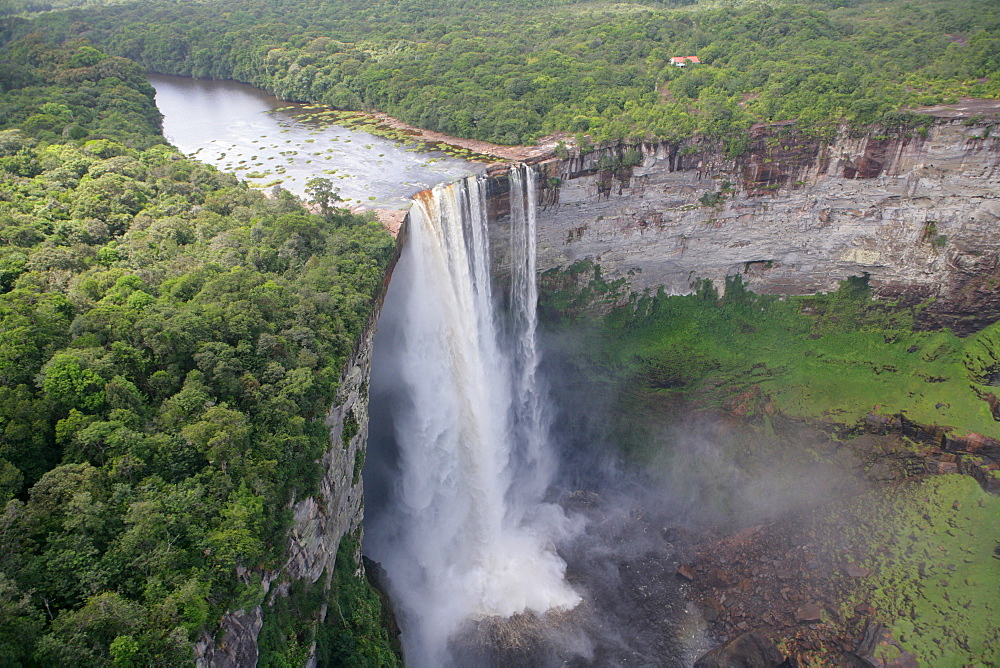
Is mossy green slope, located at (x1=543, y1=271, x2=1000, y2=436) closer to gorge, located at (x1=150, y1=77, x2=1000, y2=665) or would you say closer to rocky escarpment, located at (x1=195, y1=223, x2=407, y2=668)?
gorge, located at (x1=150, y1=77, x2=1000, y2=665)

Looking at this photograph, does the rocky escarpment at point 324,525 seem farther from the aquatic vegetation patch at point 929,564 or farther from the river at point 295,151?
the aquatic vegetation patch at point 929,564

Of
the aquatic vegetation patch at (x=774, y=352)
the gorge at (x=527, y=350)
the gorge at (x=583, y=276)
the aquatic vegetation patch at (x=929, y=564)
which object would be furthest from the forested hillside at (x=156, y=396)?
the aquatic vegetation patch at (x=929, y=564)

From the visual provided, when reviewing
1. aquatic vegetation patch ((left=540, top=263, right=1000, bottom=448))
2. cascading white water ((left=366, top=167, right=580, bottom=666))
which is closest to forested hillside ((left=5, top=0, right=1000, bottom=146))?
aquatic vegetation patch ((left=540, top=263, right=1000, bottom=448))

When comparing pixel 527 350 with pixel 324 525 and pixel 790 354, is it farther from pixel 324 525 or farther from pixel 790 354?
pixel 324 525

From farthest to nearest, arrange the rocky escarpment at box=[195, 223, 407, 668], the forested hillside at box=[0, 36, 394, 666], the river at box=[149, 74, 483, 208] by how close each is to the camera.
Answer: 1. the river at box=[149, 74, 483, 208]
2. the rocky escarpment at box=[195, 223, 407, 668]
3. the forested hillside at box=[0, 36, 394, 666]

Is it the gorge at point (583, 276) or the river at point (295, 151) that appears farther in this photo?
the river at point (295, 151)

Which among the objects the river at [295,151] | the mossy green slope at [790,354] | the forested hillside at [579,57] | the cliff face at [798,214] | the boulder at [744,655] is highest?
the forested hillside at [579,57]

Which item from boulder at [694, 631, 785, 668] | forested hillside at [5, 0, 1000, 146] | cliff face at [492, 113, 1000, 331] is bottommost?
boulder at [694, 631, 785, 668]
